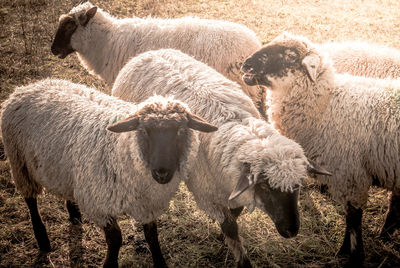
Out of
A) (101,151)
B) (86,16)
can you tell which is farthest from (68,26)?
(101,151)

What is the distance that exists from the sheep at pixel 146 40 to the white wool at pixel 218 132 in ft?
3.09

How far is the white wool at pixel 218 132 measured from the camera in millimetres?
2471

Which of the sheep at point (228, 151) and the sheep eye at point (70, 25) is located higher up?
the sheep eye at point (70, 25)

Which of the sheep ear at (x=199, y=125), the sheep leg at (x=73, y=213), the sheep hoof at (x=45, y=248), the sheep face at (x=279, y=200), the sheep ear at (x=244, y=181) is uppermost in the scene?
the sheep ear at (x=199, y=125)

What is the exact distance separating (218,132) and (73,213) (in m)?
1.96

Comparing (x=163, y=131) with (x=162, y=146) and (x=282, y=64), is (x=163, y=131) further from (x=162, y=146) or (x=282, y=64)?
(x=282, y=64)

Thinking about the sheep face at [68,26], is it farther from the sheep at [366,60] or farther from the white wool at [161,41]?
the sheep at [366,60]

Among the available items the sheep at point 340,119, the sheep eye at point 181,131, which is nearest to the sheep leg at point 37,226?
the sheep eye at point 181,131

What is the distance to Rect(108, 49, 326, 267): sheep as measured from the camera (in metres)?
2.44

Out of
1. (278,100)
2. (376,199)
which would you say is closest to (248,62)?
(278,100)

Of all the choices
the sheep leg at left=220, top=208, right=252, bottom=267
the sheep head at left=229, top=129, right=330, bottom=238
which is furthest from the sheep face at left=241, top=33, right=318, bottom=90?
the sheep leg at left=220, top=208, right=252, bottom=267

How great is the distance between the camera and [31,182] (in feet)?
10.6

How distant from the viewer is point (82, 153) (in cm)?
289

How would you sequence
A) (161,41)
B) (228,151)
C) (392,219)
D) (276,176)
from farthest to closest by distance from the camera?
(161,41)
(392,219)
(228,151)
(276,176)
